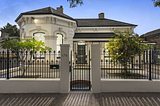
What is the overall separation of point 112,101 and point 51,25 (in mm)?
8597

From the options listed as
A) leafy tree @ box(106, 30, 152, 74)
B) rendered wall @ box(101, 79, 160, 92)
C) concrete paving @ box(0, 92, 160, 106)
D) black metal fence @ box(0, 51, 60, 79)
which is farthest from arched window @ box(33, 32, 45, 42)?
rendered wall @ box(101, 79, 160, 92)

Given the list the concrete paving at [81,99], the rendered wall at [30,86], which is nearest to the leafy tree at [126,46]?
the concrete paving at [81,99]

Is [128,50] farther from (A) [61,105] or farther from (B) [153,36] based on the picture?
(B) [153,36]

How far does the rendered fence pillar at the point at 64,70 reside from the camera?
466 centimetres

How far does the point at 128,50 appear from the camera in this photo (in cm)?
644

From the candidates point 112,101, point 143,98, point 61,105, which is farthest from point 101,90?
point 61,105

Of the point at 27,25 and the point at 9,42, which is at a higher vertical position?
the point at 27,25

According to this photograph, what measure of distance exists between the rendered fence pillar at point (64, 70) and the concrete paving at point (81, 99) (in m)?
0.30

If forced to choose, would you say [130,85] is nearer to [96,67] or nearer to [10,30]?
[96,67]

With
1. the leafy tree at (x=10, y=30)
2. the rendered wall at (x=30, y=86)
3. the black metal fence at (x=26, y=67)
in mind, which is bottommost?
the rendered wall at (x=30, y=86)

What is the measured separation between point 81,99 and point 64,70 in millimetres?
1423

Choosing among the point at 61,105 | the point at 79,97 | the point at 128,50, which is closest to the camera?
the point at 61,105

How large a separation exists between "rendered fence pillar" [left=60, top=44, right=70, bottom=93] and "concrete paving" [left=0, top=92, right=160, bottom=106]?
302mm

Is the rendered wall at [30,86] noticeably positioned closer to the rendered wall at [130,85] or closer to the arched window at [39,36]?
the rendered wall at [130,85]
